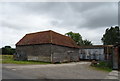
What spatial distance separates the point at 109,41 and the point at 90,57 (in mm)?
27607

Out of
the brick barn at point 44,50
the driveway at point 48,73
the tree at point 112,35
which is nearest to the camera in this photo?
the driveway at point 48,73

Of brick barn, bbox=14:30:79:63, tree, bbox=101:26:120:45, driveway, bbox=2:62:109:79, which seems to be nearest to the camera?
driveway, bbox=2:62:109:79

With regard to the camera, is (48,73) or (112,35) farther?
(112,35)

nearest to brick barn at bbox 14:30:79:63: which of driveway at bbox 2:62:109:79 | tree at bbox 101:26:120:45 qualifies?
driveway at bbox 2:62:109:79

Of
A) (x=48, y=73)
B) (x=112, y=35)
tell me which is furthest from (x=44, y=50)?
(x=112, y=35)

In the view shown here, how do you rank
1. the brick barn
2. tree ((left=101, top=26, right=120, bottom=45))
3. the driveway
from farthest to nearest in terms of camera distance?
tree ((left=101, top=26, right=120, bottom=45))
the brick barn
the driveway

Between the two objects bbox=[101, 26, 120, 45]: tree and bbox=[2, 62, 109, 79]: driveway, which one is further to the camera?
bbox=[101, 26, 120, 45]: tree

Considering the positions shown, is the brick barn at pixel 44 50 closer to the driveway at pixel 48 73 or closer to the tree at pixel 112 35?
the driveway at pixel 48 73

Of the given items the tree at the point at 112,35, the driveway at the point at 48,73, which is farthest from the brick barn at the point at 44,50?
the tree at the point at 112,35

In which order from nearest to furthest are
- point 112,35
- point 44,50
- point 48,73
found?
point 48,73 → point 44,50 → point 112,35

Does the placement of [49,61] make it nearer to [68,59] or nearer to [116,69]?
[68,59]

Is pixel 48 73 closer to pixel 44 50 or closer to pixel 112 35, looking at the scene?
pixel 44 50

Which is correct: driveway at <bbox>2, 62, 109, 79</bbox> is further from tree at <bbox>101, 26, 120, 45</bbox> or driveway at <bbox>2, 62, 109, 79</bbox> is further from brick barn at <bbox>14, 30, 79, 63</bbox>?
tree at <bbox>101, 26, 120, 45</bbox>

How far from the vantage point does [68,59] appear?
109ft
